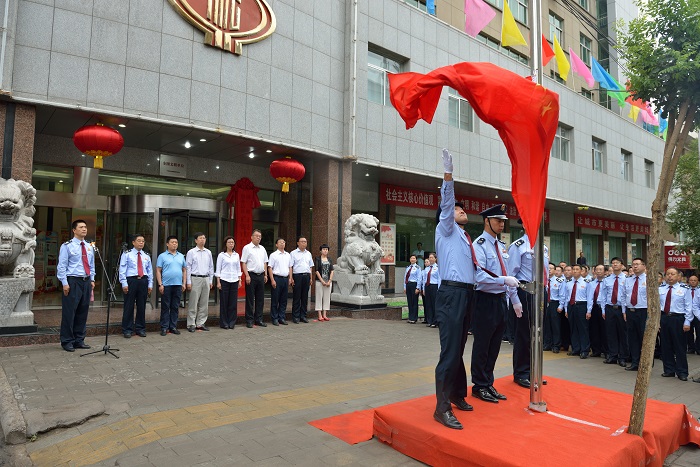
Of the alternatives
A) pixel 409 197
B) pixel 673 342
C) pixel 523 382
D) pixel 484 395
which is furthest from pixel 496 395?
pixel 409 197

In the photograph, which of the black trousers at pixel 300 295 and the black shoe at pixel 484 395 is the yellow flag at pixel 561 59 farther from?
the black shoe at pixel 484 395

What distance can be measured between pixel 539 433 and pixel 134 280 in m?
5.94

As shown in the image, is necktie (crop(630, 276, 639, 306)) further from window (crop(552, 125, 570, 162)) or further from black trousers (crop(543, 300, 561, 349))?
window (crop(552, 125, 570, 162))

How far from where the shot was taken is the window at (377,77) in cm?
1244

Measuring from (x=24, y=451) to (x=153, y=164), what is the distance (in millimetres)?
8727

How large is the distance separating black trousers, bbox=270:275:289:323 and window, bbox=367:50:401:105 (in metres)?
5.90

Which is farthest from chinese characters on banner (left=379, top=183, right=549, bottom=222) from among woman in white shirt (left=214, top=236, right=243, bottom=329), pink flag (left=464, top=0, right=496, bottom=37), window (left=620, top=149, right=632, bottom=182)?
window (left=620, top=149, right=632, bottom=182)

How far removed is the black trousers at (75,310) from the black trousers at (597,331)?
7.19m

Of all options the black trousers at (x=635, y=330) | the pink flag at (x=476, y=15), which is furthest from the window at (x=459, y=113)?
the black trousers at (x=635, y=330)

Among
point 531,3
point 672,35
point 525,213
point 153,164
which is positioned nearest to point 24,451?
point 525,213

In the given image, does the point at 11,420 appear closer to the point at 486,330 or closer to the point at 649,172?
the point at 486,330

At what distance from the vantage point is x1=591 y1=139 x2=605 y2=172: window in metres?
19.9

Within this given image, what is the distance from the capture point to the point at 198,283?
779 centimetres

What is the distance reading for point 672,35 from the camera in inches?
169
